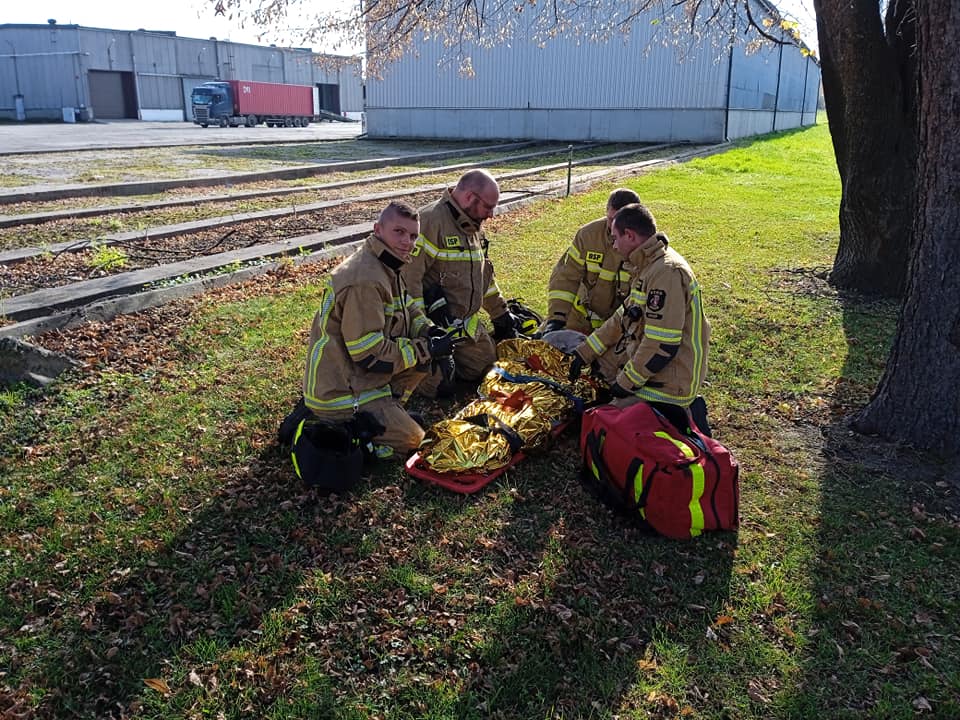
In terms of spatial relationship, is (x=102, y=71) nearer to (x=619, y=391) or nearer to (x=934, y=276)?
(x=619, y=391)

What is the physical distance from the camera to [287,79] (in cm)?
6719

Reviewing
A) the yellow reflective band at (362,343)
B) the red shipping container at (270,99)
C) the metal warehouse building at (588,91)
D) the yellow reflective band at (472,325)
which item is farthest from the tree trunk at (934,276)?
the red shipping container at (270,99)

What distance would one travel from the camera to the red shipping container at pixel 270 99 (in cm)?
4762

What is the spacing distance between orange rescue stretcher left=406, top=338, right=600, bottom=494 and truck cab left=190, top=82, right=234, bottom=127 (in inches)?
1877

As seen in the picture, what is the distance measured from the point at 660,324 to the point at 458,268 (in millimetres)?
2117

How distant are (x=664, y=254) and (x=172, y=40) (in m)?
65.9

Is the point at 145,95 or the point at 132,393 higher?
the point at 145,95

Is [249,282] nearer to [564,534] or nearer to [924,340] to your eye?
[564,534]

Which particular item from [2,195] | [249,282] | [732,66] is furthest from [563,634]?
[732,66]

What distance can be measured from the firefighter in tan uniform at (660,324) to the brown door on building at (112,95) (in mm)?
61649

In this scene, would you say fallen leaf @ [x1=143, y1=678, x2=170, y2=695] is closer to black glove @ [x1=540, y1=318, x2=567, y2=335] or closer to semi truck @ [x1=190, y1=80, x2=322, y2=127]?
black glove @ [x1=540, y1=318, x2=567, y2=335]

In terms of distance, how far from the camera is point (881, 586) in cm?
373

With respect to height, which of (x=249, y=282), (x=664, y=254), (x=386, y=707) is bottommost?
(x=386, y=707)

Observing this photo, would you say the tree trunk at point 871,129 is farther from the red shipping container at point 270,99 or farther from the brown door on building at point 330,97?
the brown door on building at point 330,97
